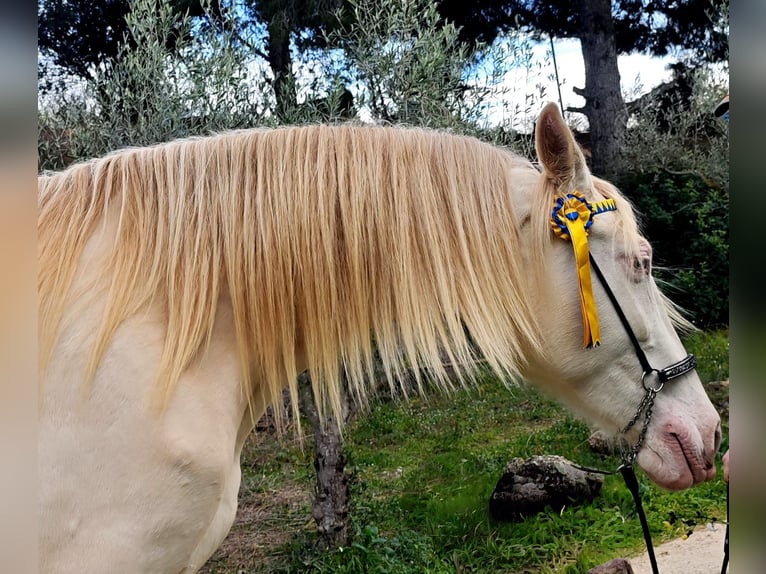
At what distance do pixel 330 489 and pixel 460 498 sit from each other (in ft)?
4.09

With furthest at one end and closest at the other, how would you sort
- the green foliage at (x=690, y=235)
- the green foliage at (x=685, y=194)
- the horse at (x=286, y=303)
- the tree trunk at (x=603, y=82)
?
the tree trunk at (x=603, y=82) < the green foliage at (x=690, y=235) < the green foliage at (x=685, y=194) < the horse at (x=286, y=303)

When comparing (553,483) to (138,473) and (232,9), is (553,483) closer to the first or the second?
(138,473)

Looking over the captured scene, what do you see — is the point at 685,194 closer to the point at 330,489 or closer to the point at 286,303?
the point at 330,489

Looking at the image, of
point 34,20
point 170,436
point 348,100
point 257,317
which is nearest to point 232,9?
point 348,100

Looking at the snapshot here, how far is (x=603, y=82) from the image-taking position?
668 cm

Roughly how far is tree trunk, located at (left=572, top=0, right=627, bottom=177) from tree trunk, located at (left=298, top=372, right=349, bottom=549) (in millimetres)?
5250

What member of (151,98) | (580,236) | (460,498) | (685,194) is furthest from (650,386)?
(685,194)

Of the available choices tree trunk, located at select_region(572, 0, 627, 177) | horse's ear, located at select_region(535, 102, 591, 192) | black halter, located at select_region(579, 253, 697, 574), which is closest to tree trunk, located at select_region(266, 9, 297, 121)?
horse's ear, located at select_region(535, 102, 591, 192)

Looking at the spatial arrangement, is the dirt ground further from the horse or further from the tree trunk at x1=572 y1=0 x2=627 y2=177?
the tree trunk at x1=572 y1=0 x2=627 y2=177

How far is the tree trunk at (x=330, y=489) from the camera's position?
325cm

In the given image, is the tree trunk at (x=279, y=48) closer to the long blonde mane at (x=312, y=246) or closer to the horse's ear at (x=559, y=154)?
the long blonde mane at (x=312, y=246)

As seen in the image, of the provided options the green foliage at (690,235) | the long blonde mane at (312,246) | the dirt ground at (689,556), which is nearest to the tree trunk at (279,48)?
the long blonde mane at (312,246)

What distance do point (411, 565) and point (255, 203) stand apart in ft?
9.01

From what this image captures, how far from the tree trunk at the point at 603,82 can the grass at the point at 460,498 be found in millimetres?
2636
